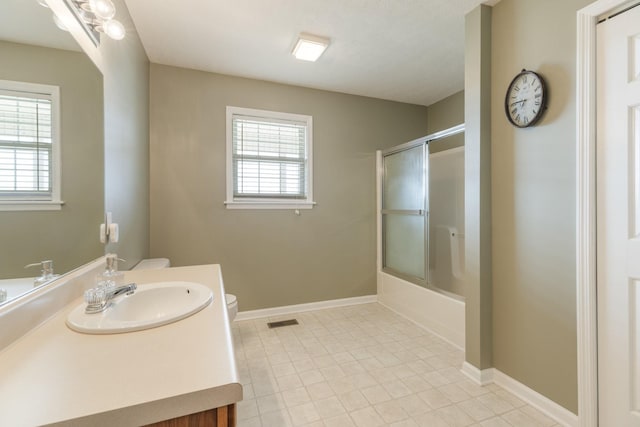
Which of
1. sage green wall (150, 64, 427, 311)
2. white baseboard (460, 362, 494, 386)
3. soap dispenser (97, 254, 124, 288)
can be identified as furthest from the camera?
sage green wall (150, 64, 427, 311)

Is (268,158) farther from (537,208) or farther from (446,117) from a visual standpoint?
(537,208)

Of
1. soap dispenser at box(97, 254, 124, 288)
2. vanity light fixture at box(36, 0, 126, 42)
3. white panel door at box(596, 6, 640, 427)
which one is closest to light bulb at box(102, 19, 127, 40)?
vanity light fixture at box(36, 0, 126, 42)

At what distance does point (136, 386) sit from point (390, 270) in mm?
2976

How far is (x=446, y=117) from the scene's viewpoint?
3418 mm

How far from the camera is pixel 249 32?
7.09ft

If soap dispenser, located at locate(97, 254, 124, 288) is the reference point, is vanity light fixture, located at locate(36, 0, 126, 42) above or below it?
above

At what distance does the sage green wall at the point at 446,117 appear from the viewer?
3018 millimetres

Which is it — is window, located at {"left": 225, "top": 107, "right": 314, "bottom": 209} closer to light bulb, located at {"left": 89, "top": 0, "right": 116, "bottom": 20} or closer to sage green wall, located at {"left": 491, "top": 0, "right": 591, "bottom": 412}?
light bulb, located at {"left": 89, "top": 0, "right": 116, "bottom": 20}

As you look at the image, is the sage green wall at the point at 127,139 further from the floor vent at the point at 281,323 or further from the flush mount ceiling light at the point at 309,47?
the floor vent at the point at 281,323

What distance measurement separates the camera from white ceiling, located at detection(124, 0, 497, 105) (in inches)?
74.7

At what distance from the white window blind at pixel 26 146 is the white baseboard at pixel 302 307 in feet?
7.44

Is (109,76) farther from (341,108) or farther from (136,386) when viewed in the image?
(341,108)

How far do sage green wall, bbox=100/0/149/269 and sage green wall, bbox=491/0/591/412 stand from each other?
235 cm

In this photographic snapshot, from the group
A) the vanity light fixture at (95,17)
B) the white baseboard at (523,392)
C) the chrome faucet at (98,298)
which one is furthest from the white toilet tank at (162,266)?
the white baseboard at (523,392)
